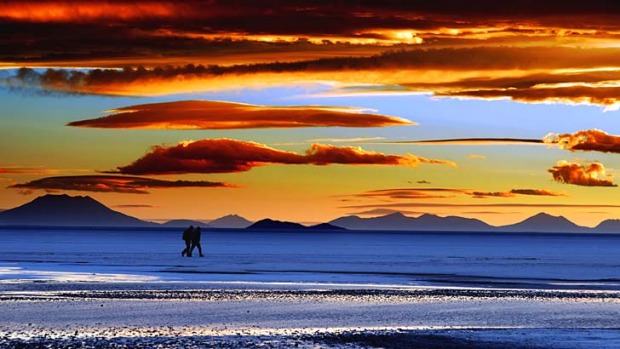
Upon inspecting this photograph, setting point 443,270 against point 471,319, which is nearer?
point 471,319

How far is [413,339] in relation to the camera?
1065 inches

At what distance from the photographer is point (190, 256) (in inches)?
3125

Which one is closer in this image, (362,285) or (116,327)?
(116,327)

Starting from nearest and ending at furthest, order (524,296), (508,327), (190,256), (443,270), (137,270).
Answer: (508,327)
(524,296)
(137,270)
(443,270)
(190,256)

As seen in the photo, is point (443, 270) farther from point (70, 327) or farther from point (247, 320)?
point (70, 327)

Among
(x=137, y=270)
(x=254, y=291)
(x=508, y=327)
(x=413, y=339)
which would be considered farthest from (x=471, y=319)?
(x=137, y=270)

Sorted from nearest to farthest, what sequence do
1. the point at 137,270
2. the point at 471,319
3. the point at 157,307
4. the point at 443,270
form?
1. the point at 471,319
2. the point at 157,307
3. the point at 137,270
4. the point at 443,270

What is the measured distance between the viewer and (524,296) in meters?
40.5

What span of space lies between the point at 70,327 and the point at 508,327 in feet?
39.4

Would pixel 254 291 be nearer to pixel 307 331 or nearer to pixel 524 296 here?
pixel 524 296

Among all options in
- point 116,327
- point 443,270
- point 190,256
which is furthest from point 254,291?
point 190,256

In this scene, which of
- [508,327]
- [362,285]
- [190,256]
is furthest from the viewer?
[190,256]

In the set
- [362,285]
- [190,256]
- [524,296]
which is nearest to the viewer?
[524,296]

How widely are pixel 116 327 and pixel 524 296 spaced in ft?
59.0
